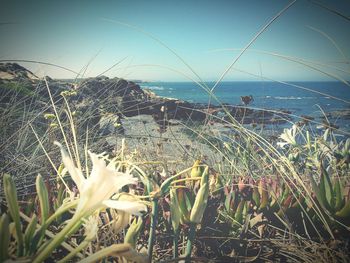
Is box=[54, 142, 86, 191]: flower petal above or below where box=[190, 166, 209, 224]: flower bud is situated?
above

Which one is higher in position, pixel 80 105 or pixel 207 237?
pixel 80 105

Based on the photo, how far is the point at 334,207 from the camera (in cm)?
95

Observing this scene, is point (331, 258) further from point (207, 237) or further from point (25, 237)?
point (25, 237)

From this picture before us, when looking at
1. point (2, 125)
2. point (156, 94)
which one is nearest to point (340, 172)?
point (2, 125)

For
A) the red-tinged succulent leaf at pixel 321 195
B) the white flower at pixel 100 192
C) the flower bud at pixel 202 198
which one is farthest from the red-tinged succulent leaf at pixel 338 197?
the white flower at pixel 100 192

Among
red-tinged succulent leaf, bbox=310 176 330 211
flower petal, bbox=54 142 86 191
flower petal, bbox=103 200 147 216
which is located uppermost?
flower petal, bbox=54 142 86 191

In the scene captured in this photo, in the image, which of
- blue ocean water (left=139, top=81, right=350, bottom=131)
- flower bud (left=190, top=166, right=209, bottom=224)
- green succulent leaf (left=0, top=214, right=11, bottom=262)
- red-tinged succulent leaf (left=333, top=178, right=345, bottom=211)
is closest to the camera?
green succulent leaf (left=0, top=214, right=11, bottom=262)

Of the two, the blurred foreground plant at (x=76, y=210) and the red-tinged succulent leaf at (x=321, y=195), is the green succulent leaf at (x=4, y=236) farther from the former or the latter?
the red-tinged succulent leaf at (x=321, y=195)

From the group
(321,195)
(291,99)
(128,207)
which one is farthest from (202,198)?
(291,99)

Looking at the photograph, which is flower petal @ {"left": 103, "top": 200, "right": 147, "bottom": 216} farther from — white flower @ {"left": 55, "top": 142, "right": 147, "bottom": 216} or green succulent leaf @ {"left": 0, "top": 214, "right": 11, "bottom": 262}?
green succulent leaf @ {"left": 0, "top": 214, "right": 11, "bottom": 262}

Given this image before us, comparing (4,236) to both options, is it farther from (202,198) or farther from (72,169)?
(202,198)

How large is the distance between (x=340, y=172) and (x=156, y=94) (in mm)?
2063

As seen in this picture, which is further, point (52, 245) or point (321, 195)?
point (321, 195)

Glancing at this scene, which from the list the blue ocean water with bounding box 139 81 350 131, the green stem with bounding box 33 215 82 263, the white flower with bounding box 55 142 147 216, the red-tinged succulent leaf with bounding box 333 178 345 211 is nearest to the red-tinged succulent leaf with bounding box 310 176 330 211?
the red-tinged succulent leaf with bounding box 333 178 345 211
